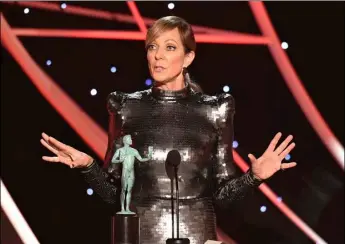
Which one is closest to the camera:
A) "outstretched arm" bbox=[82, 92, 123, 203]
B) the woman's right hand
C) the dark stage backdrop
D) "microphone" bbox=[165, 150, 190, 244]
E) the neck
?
"microphone" bbox=[165, 150, 190, 244]

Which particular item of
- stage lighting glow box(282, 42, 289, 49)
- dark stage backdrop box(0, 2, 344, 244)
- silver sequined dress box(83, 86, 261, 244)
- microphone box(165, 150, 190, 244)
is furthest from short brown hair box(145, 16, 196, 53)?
stage lighting glow box(282, 42, 289, 49)

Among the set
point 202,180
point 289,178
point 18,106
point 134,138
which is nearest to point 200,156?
point 202,180

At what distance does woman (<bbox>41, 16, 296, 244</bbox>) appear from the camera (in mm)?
1959

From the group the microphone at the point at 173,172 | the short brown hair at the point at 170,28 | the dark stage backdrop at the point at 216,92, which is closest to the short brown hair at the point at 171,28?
the short brown hair at the point at 170,28

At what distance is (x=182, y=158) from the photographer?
2.00 m

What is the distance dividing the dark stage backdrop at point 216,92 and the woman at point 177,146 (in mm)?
914

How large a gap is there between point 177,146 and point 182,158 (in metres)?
0.04

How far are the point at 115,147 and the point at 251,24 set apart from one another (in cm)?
127

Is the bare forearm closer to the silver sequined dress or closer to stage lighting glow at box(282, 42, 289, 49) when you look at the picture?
the silver sequined dress

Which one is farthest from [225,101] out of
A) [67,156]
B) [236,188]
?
[67,156]

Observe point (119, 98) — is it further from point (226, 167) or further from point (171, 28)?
point (226, 167)

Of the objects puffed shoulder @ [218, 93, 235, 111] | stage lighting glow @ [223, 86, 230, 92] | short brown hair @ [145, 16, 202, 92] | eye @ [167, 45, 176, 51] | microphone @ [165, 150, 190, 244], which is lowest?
microphone @ [165, 150, 190, 244]

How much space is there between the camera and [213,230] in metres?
2.03

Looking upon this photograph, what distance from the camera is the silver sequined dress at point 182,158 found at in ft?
6.46
